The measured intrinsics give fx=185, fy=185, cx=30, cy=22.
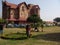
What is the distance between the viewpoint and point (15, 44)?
1514cm

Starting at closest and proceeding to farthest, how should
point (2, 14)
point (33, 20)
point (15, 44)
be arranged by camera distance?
point (15, 44), point (33, 20), point (2, 14)

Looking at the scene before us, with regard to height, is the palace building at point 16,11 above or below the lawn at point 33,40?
above

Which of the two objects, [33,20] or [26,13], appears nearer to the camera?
[33,20]

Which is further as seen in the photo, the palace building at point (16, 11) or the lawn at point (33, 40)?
the palace building at point (16, 11)

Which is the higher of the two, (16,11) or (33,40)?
(16,11)

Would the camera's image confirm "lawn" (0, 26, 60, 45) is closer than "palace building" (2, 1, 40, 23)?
Yes

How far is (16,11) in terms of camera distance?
237 ft

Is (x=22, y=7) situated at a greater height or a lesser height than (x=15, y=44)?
greater

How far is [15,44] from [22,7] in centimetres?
5802

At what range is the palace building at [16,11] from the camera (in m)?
68.9

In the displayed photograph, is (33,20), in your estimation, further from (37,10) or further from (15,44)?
(15,44)

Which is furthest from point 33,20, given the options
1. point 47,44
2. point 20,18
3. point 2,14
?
point 47,44

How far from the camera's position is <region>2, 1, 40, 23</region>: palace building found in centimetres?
6894

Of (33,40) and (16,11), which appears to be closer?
(33,40)
